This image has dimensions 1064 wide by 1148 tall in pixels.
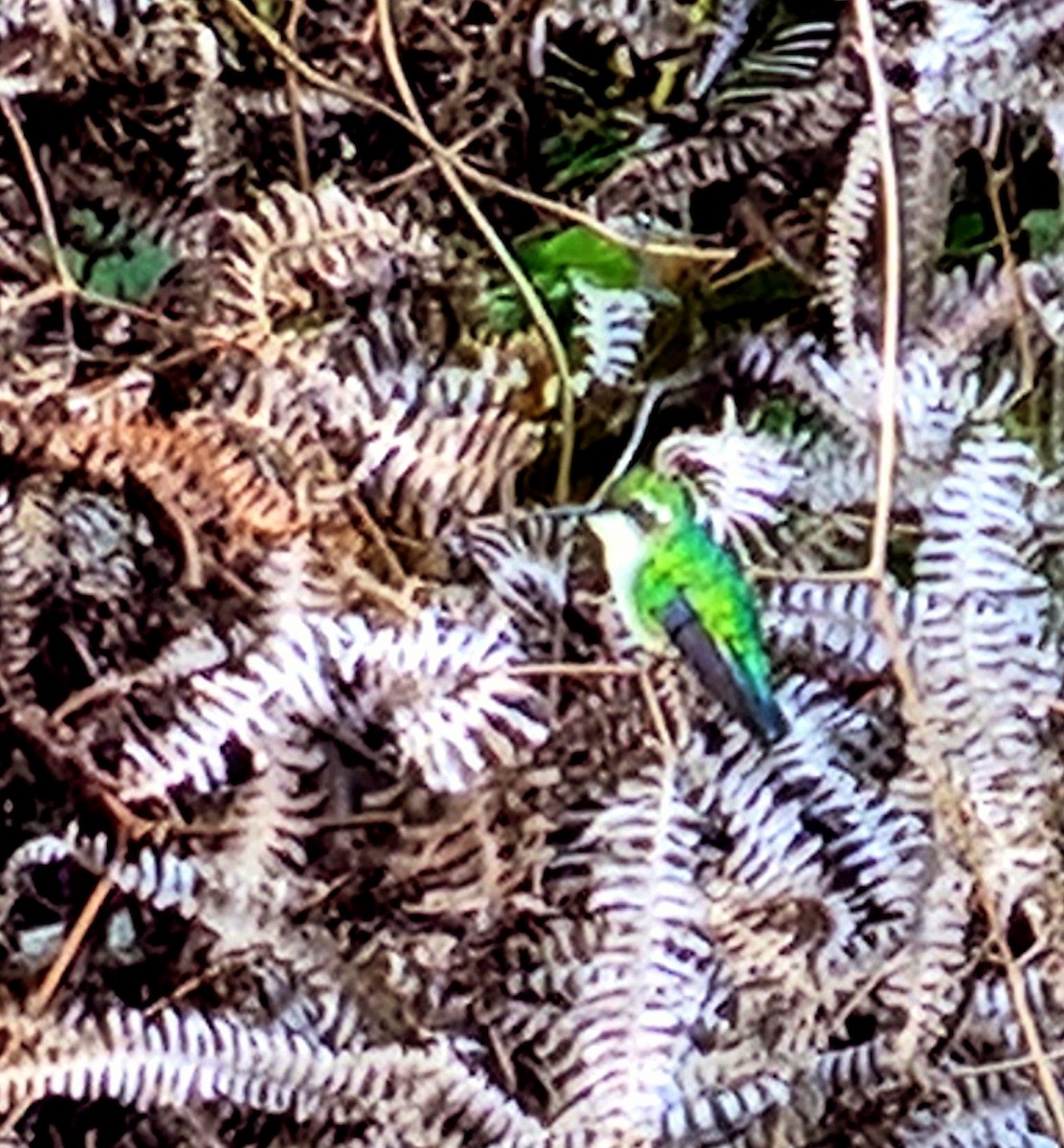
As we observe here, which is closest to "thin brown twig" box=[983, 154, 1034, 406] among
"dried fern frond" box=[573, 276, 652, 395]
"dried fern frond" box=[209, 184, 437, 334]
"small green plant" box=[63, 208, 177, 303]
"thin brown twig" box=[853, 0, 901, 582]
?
"thin brown twig" box=[853, 0, 901, 582]

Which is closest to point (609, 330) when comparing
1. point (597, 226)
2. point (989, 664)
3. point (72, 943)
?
point (597, 226)

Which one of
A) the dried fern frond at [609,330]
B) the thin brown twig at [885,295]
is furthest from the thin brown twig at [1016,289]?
the dried fern frond at [609,330]

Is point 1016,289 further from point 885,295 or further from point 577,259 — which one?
point 577,259

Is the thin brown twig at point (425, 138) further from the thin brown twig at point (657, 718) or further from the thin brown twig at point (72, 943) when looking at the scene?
the thin brown twig at point (72, 943)

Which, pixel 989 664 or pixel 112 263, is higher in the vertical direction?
pixel 112 263

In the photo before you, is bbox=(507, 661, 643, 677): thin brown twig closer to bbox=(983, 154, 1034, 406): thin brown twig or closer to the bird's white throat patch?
the bird's white throat patch

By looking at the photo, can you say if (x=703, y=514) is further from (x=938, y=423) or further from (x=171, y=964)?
(x=171, y=964)

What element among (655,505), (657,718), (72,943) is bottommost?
(72,943)

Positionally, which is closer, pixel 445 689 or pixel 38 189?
pixel 445 689
